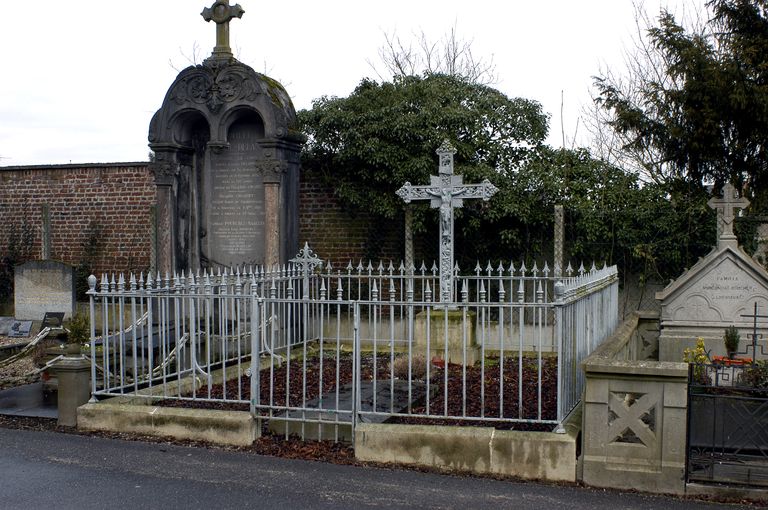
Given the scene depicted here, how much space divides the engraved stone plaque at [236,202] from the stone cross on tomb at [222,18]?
109cm

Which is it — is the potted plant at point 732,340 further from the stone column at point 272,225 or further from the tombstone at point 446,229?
the stone column at point 272,225

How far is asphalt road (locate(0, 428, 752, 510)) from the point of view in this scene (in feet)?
17.1

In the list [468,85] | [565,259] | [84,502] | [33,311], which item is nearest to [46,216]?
[33,311]

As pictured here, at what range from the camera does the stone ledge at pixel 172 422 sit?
259 inches

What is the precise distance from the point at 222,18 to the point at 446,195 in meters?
4.34

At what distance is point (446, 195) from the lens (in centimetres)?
1041

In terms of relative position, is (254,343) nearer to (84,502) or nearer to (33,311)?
(84,502)

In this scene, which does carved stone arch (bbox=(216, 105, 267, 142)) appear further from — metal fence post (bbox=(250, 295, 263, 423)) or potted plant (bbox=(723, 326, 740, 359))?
potted plant (bbox=(723, 326, 740, 359))

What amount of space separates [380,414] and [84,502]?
234 cm

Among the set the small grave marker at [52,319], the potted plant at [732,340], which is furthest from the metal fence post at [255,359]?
the small grave marker at [52,319]

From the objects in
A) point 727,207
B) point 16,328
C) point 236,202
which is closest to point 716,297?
point 727,207

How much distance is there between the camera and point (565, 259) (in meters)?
12.4

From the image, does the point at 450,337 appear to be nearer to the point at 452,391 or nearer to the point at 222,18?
the point at 452,391

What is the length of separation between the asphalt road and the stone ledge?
0.71 feet
